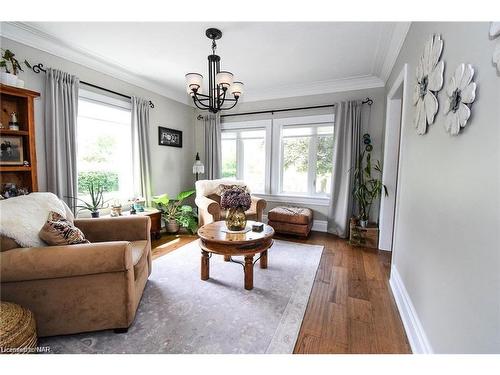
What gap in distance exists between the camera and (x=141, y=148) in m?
3.51

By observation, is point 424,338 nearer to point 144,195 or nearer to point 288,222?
point 288,222

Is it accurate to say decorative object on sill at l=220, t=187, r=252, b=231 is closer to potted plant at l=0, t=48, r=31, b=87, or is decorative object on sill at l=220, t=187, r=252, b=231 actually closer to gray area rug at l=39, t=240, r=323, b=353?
gray area rug at l=39, t=240, r=323, b=353

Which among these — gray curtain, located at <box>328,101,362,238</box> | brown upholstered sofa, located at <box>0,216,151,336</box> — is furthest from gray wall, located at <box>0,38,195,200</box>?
gray curtain, located at <box>328,101,362,238</box>

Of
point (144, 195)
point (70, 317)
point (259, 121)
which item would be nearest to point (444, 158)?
point (70, 317)

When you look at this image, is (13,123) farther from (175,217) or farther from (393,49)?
(393,49)

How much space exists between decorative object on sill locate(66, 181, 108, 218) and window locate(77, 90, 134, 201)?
63 mm

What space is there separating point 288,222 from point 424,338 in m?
2.31

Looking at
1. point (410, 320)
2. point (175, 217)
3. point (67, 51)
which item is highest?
point (67, 51)

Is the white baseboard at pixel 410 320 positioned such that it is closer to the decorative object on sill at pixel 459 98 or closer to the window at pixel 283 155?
the decorative object on sill at pixel 459 98

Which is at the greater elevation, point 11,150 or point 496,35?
point 496,35

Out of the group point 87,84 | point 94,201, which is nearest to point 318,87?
point 87,84

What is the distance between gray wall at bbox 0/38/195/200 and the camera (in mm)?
2424

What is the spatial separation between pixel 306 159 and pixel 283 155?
438 mm

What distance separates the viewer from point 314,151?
3.98m
